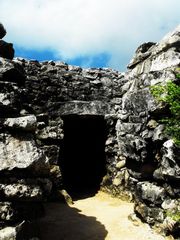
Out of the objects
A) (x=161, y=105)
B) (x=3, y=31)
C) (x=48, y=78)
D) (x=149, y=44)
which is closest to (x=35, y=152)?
(x=3, y=31)

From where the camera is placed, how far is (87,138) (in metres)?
12.0

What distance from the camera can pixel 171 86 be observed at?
20.0ft

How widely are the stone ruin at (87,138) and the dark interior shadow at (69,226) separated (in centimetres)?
101

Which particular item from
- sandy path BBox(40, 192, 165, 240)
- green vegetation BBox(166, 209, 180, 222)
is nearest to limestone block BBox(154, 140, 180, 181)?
green vegetation BBox(166, 209, 180, 222)

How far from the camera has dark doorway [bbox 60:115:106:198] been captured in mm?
11156

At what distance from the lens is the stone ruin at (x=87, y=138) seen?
14.8 feet

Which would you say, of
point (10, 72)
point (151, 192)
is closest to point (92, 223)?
point (151, 192)

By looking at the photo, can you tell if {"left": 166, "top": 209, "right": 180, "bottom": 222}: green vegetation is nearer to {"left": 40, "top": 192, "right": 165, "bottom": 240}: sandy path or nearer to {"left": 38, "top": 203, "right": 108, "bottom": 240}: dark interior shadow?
{"left": 40, "top": 192, "right": 165, "bottom": 240}: sandy path

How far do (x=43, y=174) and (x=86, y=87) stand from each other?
20.9 feet

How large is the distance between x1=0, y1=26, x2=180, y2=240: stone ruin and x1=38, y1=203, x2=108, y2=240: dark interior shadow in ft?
3.32

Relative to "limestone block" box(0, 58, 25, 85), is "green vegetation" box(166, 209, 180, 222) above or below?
below

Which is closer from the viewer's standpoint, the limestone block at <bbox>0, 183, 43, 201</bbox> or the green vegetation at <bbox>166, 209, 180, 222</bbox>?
the limestone block at <bbox>0, 183, 43, 201</bbox>

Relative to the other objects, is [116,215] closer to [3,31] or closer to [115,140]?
[115,140]

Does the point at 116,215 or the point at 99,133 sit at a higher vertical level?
the point at 99,133
